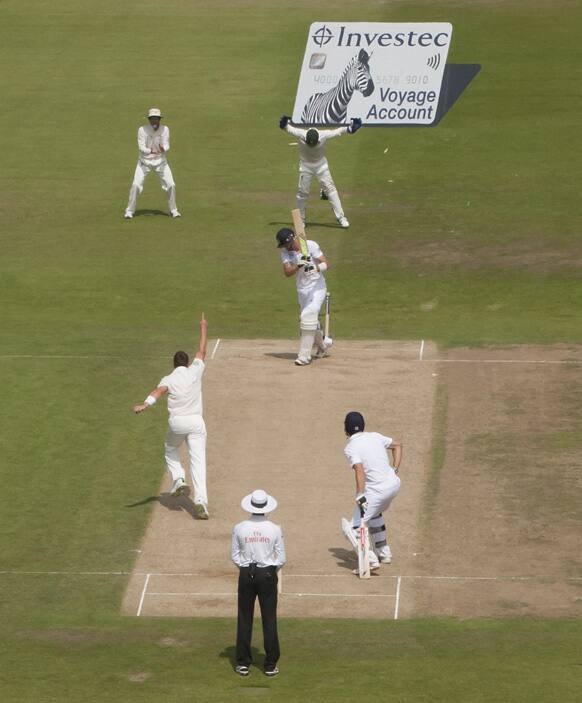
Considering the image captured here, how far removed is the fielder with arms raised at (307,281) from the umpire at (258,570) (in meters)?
9.74

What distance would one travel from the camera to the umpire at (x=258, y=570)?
18.6 meters

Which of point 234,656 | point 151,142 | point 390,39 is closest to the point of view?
point 234,656

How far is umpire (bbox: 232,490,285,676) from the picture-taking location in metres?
18.6

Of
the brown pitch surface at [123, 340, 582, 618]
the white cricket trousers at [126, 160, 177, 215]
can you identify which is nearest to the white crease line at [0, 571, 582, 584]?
the brown pitch surface at [123, 340, 582, 618]

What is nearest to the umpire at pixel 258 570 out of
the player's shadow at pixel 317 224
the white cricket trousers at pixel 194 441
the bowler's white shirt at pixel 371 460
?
Result: the bowler's white shirt at pixel 371 460

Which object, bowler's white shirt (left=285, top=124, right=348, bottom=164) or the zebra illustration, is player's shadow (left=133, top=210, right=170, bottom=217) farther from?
the zebra illustration

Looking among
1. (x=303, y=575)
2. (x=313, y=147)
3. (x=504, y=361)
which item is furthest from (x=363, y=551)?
(x=313, y=147)

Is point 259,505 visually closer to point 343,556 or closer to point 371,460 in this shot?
point 371,460

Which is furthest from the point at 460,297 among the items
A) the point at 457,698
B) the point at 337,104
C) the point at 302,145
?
the point at 457,698

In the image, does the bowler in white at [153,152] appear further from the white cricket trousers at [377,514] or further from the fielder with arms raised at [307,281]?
the white cricket trousers at [377,514]

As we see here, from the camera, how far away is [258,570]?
Result: 1861 cm

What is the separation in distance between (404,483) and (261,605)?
5.92 meters

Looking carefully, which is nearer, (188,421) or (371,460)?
(371,460)

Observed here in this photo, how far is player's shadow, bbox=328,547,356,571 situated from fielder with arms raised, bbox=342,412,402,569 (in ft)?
1.51
